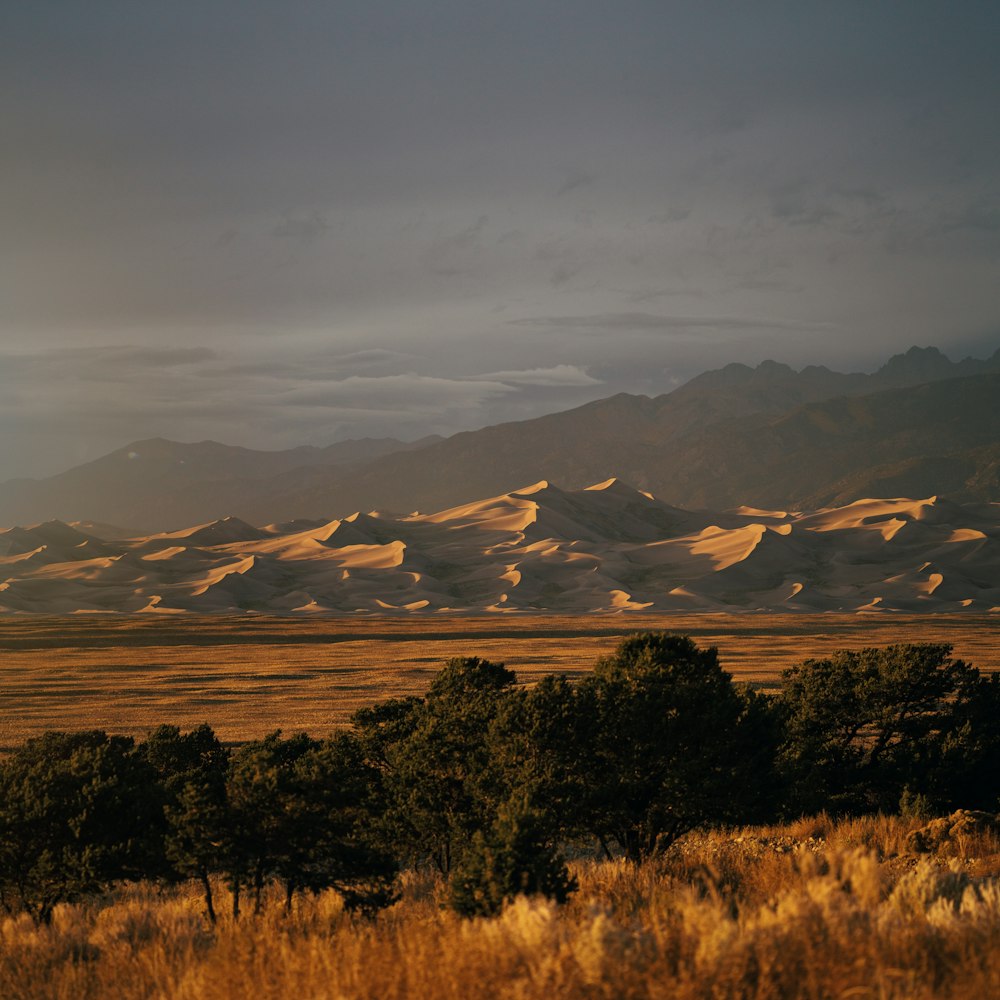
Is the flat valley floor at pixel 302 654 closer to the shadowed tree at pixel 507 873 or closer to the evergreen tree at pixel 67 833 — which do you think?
the evergreen tree at pixel 67 833

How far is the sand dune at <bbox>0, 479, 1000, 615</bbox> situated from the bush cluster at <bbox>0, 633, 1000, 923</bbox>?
4082 inches

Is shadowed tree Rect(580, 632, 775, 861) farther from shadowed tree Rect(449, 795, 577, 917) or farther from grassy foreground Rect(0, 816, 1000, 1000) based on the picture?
grassy foreground Rect(0, 816, 1000, 1000)

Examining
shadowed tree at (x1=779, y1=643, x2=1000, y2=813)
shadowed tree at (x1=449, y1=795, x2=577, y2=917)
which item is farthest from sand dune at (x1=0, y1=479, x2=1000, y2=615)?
shadowed tree at (x1=449, y1=795, x2=577, y2=917)

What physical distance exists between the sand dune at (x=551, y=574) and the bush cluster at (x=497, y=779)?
340 feet

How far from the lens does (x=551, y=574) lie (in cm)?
16562

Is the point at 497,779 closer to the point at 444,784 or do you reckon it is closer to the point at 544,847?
the point at 444,784

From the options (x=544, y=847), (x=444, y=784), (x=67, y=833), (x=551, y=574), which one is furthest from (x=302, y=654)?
(x=544, y=847)

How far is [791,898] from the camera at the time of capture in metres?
8.49

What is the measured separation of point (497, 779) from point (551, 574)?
144409 millimetres

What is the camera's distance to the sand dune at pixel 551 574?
146000mm

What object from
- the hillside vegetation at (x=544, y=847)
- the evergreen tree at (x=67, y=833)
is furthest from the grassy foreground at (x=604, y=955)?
the evergreen tree at (x=67, y=833)

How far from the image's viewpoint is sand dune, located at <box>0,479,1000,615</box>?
14600 centimetres

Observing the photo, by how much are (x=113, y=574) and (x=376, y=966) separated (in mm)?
177004

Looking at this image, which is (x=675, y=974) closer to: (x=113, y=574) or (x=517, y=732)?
(x=517, y=732)
